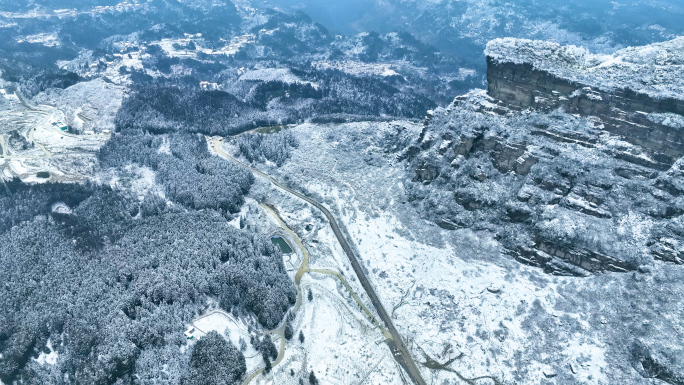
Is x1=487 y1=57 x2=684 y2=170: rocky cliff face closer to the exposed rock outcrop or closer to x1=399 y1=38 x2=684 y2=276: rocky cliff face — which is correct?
the exposed rock outcrop

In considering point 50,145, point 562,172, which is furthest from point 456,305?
point 50,145

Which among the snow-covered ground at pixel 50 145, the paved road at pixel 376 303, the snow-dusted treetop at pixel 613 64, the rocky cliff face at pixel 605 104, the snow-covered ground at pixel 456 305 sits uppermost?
the snow-dusted treetop at pixel 613 64

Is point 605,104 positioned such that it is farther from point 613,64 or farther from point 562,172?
point 562,172

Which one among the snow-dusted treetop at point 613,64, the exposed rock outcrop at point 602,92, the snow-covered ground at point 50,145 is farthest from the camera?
the snow-covered ground at point 50,145

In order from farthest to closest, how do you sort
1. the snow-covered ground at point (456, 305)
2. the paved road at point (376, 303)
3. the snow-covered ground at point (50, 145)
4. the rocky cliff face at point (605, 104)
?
the snow-covered ground at point (50, 145) < the rocky cliff face at point (605, 104) < the paved road at point (376, 303) < the snow-covered ground at point (456, 305)

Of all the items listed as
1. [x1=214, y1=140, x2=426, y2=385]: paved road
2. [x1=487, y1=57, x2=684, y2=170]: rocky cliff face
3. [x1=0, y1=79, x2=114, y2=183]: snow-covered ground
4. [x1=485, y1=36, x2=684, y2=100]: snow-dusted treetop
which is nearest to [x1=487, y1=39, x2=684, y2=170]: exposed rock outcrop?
[x1=487, y1=57, x2=684, y2=170]: rocky cliff face

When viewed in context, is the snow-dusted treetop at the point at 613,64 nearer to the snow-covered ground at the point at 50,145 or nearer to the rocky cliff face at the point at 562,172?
the rocky cliff face at the point at 562,172

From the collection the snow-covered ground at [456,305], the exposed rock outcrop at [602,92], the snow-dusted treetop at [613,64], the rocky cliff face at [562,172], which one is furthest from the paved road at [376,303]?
the snow-dusted treetop at [613,64]
